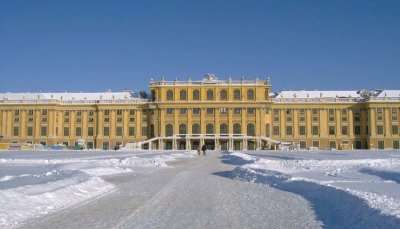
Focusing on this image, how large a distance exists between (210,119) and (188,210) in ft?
285

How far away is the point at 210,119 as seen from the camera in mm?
98625

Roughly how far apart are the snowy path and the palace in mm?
80043

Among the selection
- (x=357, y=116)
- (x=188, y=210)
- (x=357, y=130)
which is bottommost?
(x=188, y=210)

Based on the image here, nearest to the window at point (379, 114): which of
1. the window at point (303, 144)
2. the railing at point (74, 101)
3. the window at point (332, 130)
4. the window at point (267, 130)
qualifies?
the window at point (332, 130)

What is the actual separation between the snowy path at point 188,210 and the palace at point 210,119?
263 feet

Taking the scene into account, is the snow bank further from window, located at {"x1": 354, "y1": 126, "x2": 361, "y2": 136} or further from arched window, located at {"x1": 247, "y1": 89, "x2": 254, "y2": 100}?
window, located at {"x1": 354, "y1": 126, "x2": 361, "y2": 136}

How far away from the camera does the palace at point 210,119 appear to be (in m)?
97.6

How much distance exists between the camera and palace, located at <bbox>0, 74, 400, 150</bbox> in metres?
97.6

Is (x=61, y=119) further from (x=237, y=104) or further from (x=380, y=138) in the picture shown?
(x=380, y=138)

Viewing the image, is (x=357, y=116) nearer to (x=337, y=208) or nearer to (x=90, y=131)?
(x=90, y=131)

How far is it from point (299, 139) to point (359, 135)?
1129 cm

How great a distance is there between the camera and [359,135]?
9962 centimetres

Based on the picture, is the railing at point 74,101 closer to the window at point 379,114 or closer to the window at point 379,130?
the window at point 379,114

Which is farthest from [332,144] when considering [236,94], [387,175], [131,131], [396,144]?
[387,175]
